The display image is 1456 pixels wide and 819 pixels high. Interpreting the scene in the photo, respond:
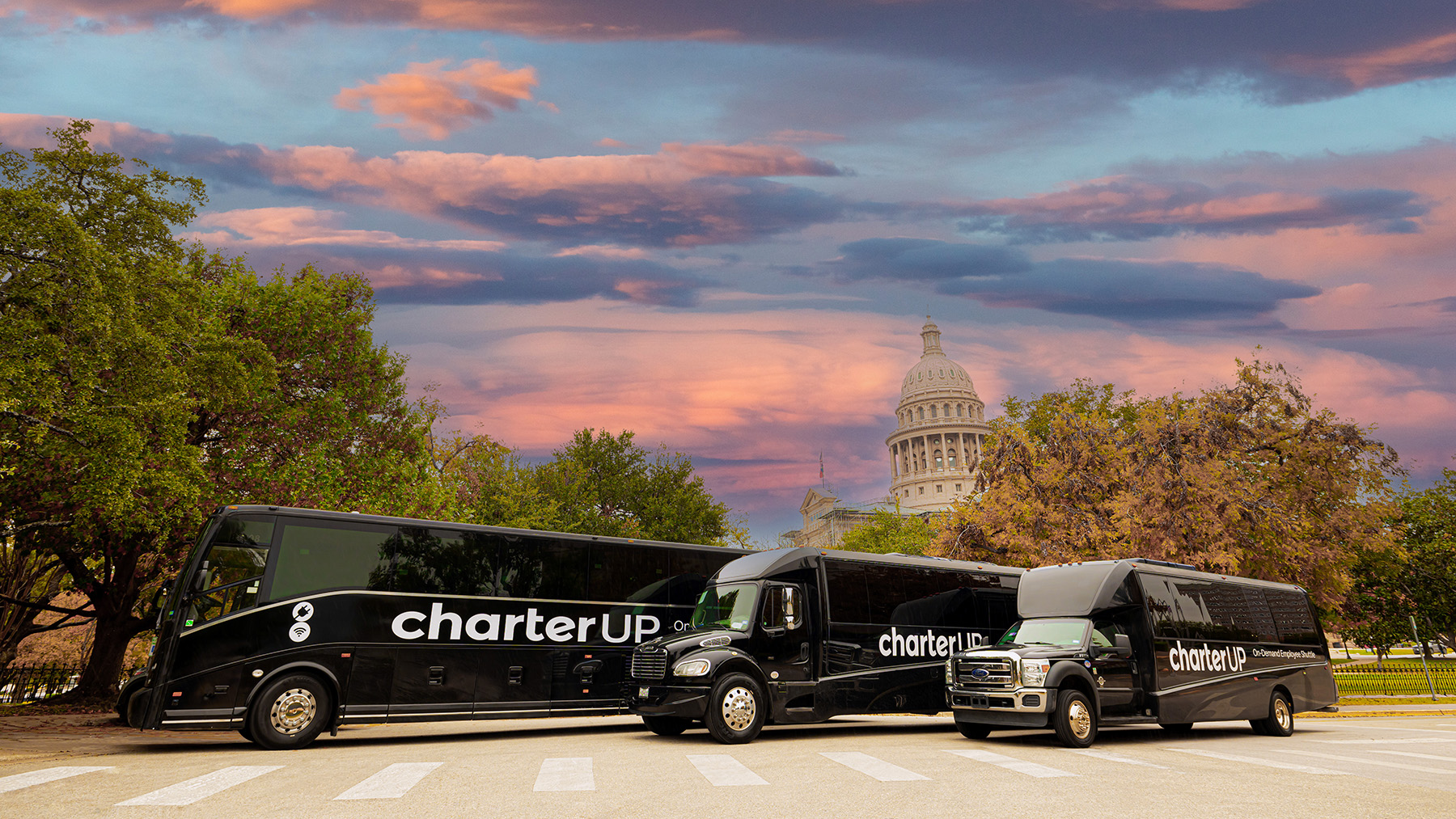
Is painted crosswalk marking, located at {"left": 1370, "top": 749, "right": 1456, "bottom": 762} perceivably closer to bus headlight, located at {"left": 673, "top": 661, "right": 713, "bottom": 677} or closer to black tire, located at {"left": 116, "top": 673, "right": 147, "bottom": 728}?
bus headlight, located at {"left": 673, "top": 661, "right": 713, "bottom": 677}

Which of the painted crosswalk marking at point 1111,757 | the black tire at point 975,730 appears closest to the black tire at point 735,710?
the black tire at point 975,730

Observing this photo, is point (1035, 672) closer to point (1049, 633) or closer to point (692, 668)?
point (1049, 633)

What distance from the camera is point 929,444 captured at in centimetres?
15788

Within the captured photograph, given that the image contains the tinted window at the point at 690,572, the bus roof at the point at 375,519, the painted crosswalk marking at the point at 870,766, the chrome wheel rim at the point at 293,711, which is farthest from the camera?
the tinted window at the point at 690,572

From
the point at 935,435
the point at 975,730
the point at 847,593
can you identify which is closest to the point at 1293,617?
the point at 975,730

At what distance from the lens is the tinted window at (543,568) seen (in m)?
17.2

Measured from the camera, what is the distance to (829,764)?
11.5 meters

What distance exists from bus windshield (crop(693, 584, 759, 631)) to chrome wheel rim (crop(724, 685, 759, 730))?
109 cm

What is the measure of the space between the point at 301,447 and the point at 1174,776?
19.5m

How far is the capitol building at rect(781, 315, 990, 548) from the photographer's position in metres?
152

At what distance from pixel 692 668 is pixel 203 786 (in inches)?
285

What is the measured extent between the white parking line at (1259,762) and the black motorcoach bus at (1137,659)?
145 cm

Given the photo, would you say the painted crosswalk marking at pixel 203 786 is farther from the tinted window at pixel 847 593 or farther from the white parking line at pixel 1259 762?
the white parking line at pixel 1259 762

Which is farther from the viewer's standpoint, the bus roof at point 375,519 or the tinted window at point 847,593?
the tinted window at point 847,593
